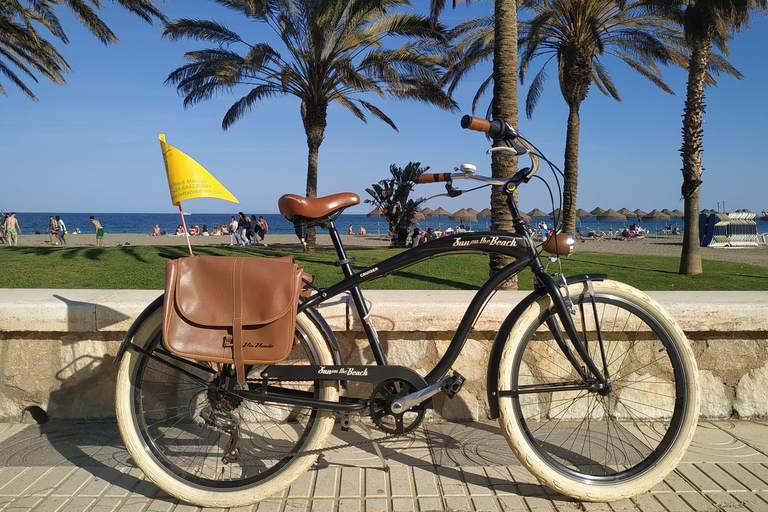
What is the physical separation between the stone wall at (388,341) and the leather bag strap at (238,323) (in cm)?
66

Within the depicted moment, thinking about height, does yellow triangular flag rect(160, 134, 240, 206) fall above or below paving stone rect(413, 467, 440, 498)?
above

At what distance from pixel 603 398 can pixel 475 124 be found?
5.17 ft

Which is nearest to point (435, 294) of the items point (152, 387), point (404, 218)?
point (152, 387)

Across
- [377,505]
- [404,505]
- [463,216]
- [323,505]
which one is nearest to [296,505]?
[323,505]

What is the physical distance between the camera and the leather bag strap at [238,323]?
244 centimetres

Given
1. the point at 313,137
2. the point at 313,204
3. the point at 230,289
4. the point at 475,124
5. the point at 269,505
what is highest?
the point at 313,137

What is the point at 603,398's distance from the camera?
286 cm

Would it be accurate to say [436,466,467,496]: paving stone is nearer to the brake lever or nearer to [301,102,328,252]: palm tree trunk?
the brake lever

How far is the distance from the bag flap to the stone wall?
595 mm

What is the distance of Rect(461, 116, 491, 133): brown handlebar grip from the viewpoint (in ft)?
8.10

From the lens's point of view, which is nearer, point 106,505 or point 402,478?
point 106,505

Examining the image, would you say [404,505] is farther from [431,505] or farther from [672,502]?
[672,502]

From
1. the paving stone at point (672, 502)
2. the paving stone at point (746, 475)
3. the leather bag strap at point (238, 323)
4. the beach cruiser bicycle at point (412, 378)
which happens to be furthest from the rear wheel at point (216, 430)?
the paving stone at point (746, 475)

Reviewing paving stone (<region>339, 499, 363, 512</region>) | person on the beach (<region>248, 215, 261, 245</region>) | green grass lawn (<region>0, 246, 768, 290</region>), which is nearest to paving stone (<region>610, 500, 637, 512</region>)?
paving stone (<region>339, 499, 363, 512</region>)
